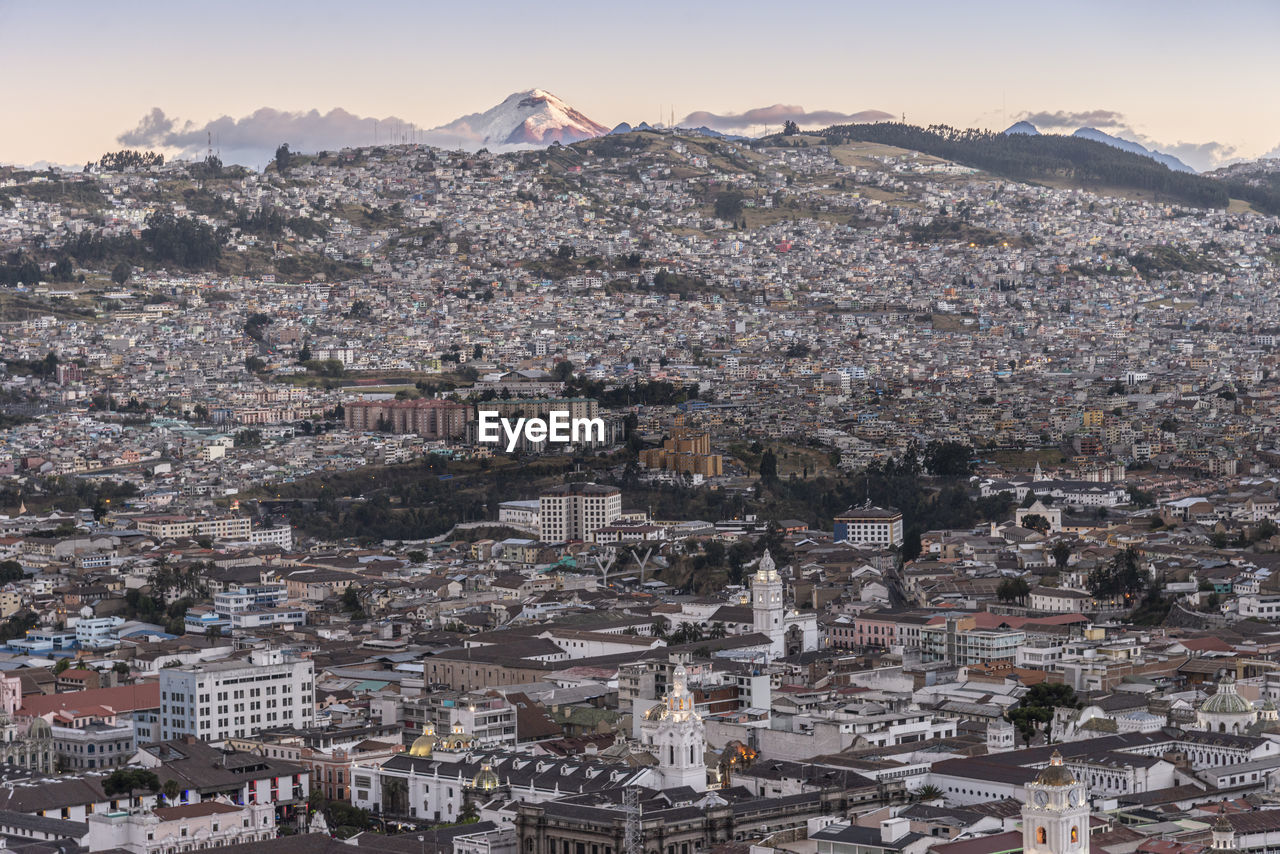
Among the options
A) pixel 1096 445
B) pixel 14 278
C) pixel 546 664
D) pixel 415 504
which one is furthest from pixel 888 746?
pixel 14 278

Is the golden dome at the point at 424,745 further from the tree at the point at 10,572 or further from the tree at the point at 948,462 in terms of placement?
the tree at the point at 948,462

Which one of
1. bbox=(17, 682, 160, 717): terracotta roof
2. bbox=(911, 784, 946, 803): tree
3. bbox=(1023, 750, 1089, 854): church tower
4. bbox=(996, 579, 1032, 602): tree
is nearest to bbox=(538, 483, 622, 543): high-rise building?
bbox=(996, 579, 1032, 602): tree

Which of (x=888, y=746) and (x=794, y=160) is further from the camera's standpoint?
(x=794, y=160)

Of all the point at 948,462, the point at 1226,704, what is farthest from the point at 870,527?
the point at 1226,704

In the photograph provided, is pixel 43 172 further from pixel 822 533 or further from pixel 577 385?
pixel 822 533

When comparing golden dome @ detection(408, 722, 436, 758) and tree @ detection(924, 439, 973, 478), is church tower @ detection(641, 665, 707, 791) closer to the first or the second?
golden dome @ detection(408, 722, 436, 758)

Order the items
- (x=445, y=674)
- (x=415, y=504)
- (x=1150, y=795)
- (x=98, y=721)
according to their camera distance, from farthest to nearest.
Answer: (x=415, y=504), (x=445, y=674), (x=98, y=721), (x=1150, y=795)
